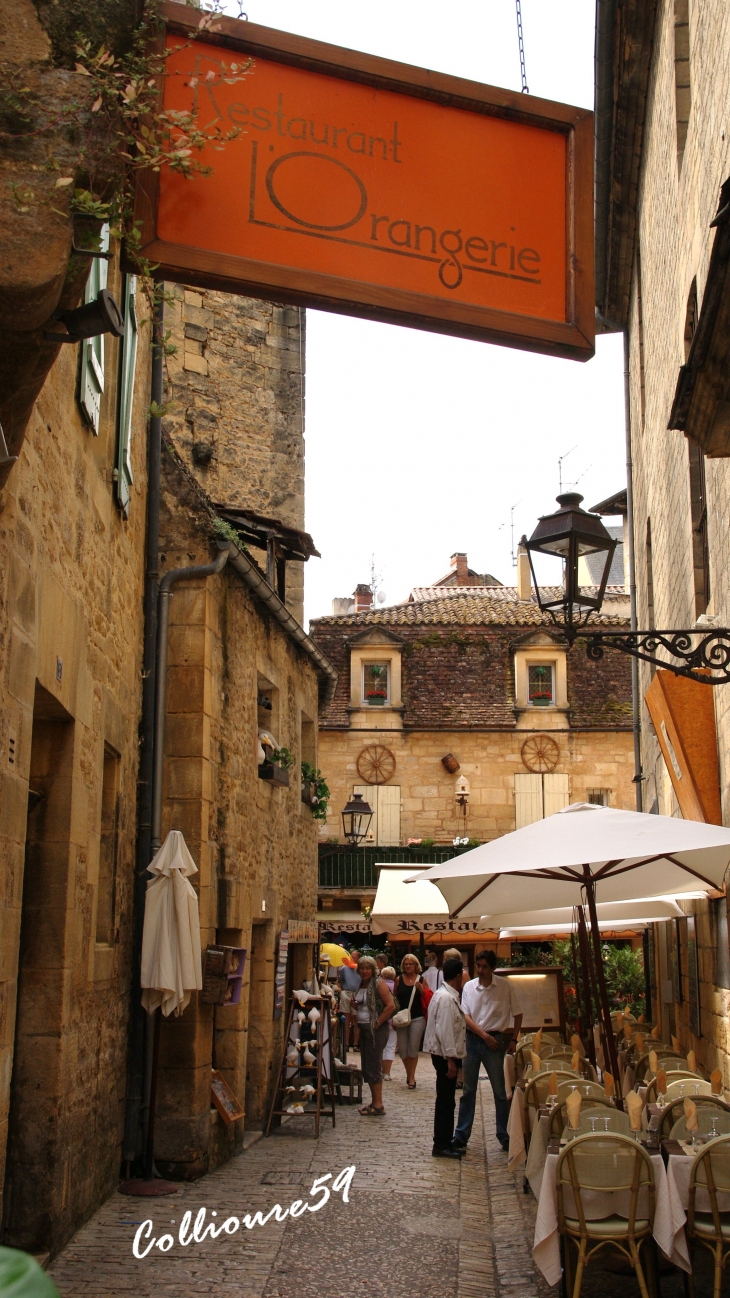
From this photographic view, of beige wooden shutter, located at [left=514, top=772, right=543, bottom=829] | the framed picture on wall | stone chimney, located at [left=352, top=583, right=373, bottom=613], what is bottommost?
the framed picture on wall

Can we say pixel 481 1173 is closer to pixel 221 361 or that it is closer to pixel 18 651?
pixel 18 651

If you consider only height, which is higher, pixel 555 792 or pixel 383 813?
pixel 555 792

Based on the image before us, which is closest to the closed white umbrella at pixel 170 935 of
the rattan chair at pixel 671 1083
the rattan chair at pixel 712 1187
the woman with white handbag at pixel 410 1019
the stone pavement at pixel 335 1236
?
the stone pavement at pixel 335 1236

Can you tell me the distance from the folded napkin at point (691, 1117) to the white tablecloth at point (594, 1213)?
22 centimetres

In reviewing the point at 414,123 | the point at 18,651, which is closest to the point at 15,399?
the point at 18,651

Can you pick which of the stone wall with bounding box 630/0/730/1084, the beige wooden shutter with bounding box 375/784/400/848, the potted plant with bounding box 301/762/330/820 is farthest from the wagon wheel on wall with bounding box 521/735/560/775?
the potted plant with bounding box 301/762/330/820

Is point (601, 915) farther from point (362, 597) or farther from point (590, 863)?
point (362, 597)

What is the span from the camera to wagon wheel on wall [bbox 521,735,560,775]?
27812 mm

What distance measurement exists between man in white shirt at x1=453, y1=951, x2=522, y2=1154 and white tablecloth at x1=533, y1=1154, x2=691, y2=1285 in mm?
4326

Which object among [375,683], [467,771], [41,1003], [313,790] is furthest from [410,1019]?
[375,683]

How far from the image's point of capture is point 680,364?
29.6 ft

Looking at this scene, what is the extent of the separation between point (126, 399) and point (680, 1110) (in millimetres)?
5238

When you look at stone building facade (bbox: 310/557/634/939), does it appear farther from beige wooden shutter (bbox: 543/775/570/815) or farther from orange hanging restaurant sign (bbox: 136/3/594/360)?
orange hanging restaurant sign (bbox: 136/3/594/360)

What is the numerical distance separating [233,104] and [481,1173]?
7799 millimetres
